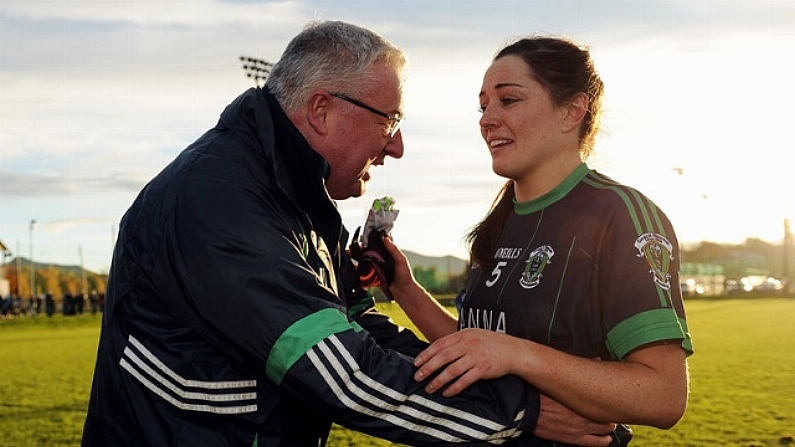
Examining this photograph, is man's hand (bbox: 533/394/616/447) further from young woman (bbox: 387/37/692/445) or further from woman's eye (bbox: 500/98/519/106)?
woman's eye (bbox: 500/98/519/106)

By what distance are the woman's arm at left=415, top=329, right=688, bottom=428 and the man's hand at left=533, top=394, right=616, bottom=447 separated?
27mm

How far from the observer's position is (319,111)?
331 centimetres

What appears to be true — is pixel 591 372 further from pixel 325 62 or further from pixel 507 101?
pixel 325 62

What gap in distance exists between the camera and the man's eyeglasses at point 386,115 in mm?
3332

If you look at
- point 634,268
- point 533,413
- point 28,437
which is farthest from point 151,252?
point 28,437

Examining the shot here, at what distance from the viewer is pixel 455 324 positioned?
170 inches

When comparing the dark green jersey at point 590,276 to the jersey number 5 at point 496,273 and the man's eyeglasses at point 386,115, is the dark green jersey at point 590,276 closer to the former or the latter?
the jersey number 5 at point 496,273

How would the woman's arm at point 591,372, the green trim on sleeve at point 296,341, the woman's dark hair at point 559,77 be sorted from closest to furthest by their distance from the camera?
the green trim on sleeve at point 296,341 → the woman's arm at point 591,372 → the woman's dark hair at point 559,77

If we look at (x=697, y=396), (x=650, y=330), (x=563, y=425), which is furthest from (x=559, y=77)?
(x=697, y=396)

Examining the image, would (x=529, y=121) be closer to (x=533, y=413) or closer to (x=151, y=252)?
(x=533, y=413)

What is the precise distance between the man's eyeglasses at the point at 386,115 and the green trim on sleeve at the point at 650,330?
1.07 meters

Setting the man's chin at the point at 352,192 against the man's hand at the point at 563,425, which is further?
the man's chin at the point at 352,192

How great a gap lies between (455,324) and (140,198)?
5.52 ft

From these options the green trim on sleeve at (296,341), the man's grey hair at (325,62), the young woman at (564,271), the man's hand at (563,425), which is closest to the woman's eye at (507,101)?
the young woman at (564,271)
